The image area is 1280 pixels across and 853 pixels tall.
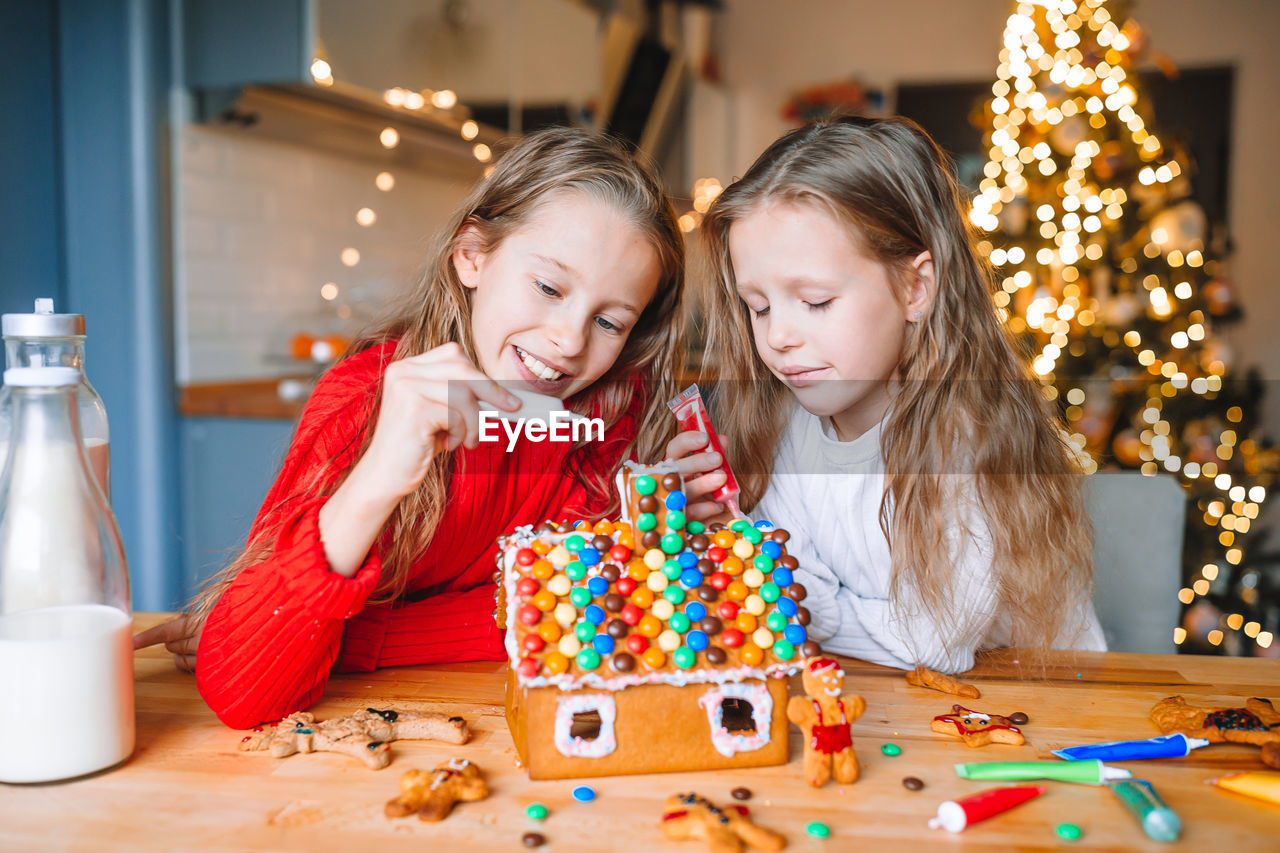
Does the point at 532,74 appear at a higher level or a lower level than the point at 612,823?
higher

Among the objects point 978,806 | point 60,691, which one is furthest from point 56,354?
point 978,806

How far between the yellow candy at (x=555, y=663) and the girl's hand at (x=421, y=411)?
0.19 m

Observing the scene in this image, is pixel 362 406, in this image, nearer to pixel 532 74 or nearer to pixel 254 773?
pixel 254 773

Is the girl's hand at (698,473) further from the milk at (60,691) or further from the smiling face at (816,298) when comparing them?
the milk at (60,691)

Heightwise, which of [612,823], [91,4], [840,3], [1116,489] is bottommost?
[612,823]

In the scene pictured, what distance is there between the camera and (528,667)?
0.72 metres

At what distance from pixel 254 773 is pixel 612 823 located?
29 cm

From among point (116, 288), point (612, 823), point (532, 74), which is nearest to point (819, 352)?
point (612, 823)

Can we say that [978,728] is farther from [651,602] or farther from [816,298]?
[816,298]

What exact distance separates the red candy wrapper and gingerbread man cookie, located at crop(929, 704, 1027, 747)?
0.27m

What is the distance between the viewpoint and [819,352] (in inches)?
40.1

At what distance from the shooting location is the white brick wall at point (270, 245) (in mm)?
2232

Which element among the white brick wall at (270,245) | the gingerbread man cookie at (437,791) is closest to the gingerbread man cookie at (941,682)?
the gingerbread man cookie at (437,791)

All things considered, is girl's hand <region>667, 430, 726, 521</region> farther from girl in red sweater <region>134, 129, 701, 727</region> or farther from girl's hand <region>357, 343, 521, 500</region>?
girl's hand <region>357, 343, 521, 500</region>
